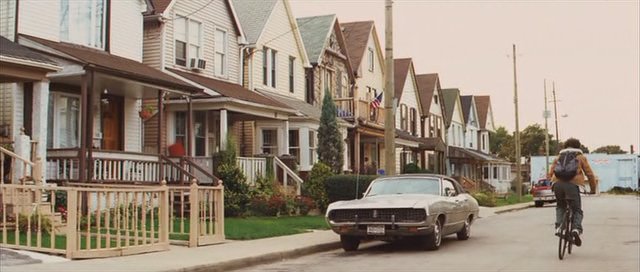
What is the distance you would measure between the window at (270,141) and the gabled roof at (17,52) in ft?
42.5

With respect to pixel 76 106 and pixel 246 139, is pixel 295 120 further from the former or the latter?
pixel 76 106

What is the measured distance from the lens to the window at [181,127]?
81.1 feet

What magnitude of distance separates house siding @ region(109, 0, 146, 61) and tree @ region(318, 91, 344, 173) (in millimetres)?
7364

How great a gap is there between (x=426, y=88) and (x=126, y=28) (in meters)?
34.9

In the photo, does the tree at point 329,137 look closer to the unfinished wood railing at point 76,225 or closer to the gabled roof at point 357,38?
the gabled roof at point 357,38

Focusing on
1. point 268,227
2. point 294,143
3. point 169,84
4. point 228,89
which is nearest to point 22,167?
point 169,84

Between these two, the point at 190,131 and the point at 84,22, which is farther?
the point at 190,131

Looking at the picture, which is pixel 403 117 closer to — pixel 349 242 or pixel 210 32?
pixel 210 32

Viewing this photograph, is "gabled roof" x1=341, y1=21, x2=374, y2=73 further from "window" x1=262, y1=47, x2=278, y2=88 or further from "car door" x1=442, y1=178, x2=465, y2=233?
"car door" x1=442, y1=178, x2=465, y2=233

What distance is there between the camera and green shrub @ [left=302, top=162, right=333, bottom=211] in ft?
80.5

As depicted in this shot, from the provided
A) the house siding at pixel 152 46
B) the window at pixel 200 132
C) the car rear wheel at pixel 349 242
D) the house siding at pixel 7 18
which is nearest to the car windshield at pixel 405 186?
the car rear wheel at pixel 349 242

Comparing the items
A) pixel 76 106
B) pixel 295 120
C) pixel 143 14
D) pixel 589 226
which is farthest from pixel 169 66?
pixel 589 226

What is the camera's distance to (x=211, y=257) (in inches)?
479

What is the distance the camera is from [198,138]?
2542 centimetres
